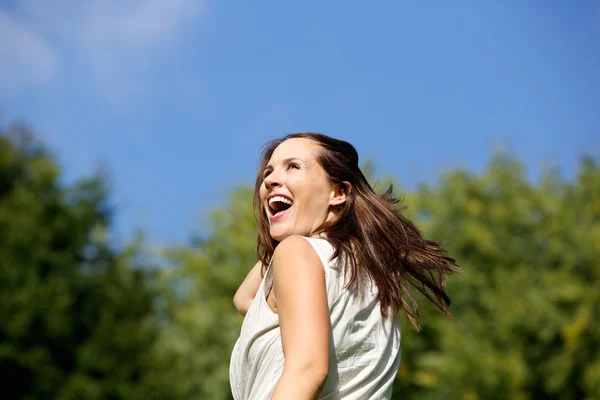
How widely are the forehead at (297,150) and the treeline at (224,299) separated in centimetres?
1576

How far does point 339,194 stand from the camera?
2.59 m

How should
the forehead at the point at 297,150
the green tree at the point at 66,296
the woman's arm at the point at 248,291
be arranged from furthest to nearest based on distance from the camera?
the green tree at the point at 66,296, the woman's arm at the point at 248,291, the forehead at the point at 297,150

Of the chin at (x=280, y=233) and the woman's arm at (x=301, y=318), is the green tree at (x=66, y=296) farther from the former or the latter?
the woman's arm at (x=301, y=318)

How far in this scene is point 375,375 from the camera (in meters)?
2.29

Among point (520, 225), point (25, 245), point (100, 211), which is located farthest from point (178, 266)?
point (520, 225)

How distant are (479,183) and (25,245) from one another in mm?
12860

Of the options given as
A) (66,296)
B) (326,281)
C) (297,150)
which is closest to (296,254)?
(326,281)

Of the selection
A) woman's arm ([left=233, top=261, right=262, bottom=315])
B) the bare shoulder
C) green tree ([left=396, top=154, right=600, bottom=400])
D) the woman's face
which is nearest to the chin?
the woman's face

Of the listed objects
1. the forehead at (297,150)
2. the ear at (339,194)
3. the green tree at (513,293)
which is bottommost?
the ear at (339,194)

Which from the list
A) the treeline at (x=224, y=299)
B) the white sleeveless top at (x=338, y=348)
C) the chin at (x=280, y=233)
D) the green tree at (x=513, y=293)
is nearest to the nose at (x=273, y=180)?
the chin at (x=280, y=233)

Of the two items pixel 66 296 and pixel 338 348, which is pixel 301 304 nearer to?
pixel 338 348

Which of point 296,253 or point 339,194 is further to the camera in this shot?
point 339,194

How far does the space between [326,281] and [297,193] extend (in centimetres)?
42

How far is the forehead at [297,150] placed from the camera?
8.48 ft
